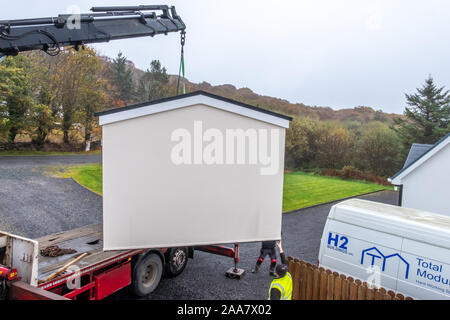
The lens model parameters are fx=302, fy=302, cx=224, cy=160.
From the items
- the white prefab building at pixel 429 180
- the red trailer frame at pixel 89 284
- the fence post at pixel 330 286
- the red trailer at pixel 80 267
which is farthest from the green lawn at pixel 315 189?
the red trailer frame at pixel 89 284

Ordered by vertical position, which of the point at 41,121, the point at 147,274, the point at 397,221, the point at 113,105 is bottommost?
the point at 147,274

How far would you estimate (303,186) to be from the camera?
2602cm

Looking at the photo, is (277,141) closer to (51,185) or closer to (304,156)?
(51,185)

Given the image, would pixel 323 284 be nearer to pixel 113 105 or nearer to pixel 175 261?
pixel 175 261

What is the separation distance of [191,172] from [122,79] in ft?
131

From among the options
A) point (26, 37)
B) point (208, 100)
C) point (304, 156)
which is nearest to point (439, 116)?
point (304, 156)

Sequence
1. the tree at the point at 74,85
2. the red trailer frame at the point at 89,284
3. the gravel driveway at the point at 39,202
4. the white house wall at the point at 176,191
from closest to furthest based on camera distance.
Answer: the red trailer frame at the point at 89,284 < the white house wall at the point at 176,191 < the gravel driveway at the point at 39,202 < the tree at the point at 74,85

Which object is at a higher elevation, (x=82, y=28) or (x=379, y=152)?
(x=82, y=28)

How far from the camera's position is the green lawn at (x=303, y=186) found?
65.4 ft

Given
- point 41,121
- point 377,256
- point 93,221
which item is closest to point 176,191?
point 377,256

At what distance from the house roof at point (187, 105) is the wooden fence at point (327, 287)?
3352 millimetres

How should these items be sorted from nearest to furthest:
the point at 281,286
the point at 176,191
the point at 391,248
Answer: the point at 281,286
the point at 176,191
the point at 391,248

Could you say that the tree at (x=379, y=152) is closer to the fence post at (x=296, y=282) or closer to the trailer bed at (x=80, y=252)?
the fence post at (x=296, y=282)

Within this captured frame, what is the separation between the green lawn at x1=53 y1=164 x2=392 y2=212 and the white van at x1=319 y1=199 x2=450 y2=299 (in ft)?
37.6
